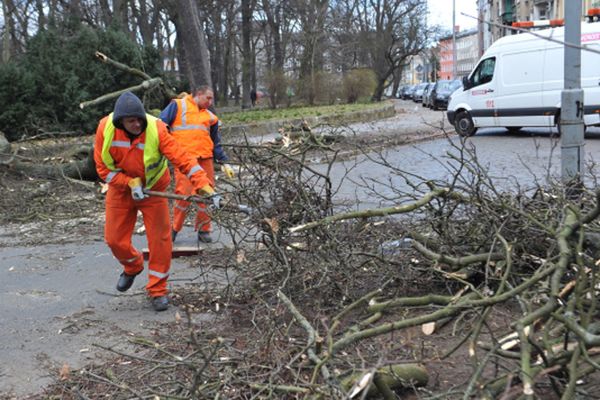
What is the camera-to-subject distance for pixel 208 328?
14.7ft

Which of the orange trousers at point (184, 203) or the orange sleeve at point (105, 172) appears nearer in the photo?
the orange sleeve at point (105, 172)

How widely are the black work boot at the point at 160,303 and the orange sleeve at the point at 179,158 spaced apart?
0.87 meters

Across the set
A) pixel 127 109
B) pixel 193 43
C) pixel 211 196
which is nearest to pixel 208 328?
pixel 211 196

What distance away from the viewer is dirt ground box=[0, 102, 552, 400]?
3.18m

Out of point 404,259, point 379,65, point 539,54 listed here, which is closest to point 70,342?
point 404,259

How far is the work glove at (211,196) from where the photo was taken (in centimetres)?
482

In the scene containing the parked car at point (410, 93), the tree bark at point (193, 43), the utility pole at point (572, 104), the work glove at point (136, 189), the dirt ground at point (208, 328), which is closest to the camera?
the dirt ground at point (208, 328)

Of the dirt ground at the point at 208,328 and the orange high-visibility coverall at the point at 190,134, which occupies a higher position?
the orange high-visibility coverall at the point at 190,134

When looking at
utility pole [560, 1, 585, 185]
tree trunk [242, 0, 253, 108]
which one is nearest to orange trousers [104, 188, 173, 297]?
utility pole [560, 1, 585, 185]

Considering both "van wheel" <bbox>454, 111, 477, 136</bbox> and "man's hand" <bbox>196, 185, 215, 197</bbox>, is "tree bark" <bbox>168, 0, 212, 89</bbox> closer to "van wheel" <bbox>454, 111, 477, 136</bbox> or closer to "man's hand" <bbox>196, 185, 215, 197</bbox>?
"van wheel" <bbox>454, 111, 477, 136</bbox>

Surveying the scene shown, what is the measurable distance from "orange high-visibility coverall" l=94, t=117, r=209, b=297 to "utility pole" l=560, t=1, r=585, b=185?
323 cm

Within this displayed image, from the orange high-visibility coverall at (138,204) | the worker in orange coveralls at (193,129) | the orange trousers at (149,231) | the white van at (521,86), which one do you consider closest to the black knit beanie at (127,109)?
the orange high-visibility coverall at (138,204)

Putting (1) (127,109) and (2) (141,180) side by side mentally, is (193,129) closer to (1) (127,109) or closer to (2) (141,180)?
(2) (141,180)

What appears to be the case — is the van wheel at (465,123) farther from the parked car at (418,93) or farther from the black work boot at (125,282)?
the parked car at (418,93)
